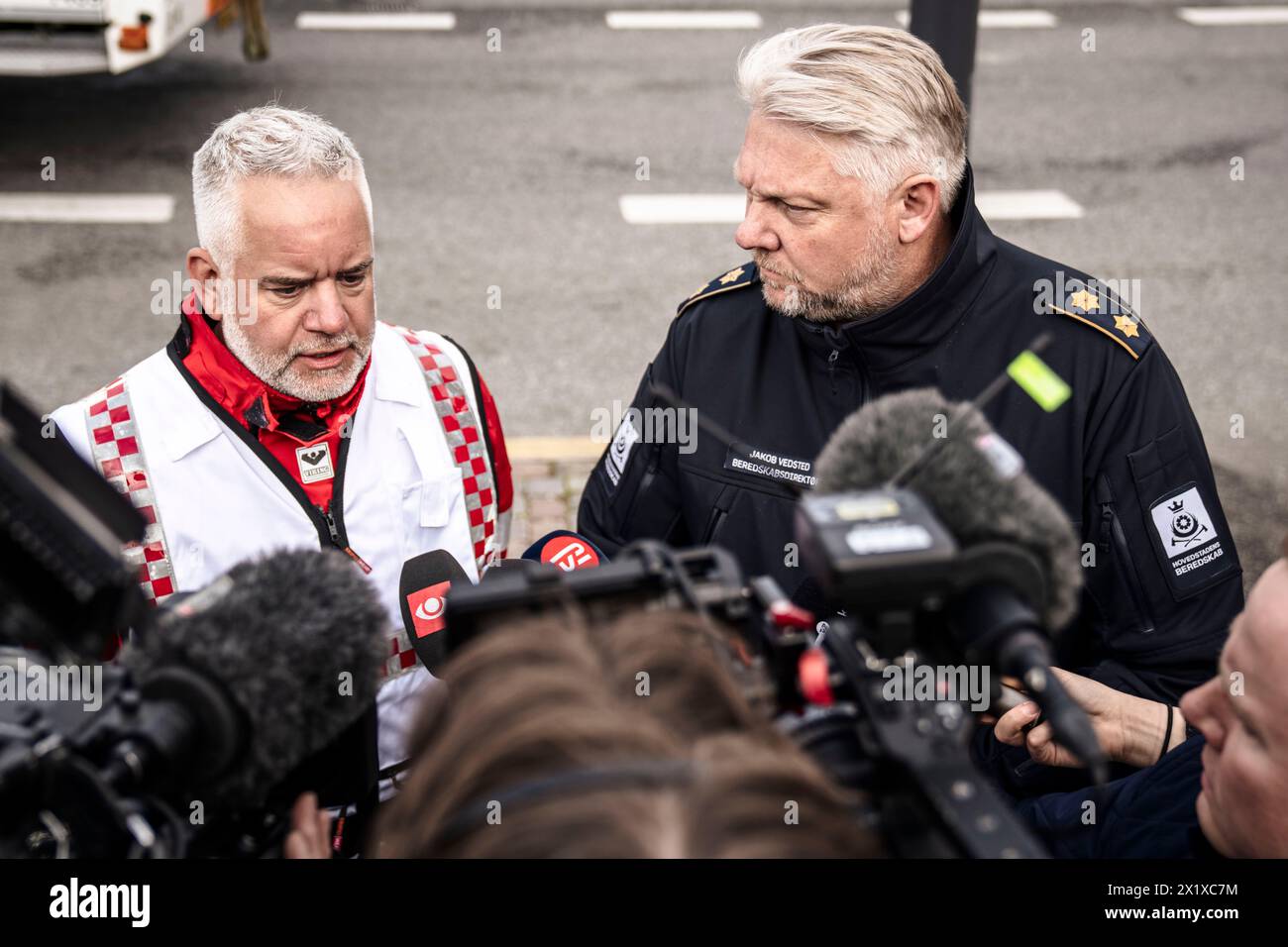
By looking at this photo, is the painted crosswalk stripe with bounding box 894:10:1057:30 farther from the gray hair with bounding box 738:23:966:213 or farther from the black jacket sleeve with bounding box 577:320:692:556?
the black jacket sleeve with bounding box 577:320:692:556

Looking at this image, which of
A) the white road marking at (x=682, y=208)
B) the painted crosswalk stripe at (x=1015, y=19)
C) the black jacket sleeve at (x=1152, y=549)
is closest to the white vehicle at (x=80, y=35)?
the white road marking at (x=682, y=208)

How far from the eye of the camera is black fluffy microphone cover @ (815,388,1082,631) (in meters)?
1.60

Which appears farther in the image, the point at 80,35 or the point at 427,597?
the point at 80,35

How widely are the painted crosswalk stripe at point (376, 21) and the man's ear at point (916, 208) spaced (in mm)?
8726

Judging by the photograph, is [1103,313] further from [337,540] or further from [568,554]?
[337,540]

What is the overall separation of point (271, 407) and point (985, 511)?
1745mm

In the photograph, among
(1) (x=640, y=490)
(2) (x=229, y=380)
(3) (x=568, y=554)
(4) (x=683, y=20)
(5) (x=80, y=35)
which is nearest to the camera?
(3) (x=568, y=554)

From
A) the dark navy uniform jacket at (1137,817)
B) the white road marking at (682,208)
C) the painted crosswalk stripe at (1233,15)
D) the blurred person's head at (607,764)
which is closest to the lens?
the blurred person's head at (607,764)

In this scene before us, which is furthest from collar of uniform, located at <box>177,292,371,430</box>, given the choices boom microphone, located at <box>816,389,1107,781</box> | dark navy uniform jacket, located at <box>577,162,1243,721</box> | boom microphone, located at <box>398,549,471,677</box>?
boom microphone, located at <box>816,389,1107,781</box>

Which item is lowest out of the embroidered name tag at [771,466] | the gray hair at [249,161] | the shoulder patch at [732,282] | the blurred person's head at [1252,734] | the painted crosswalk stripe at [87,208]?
the painted crosswalk stripe at [87,208]

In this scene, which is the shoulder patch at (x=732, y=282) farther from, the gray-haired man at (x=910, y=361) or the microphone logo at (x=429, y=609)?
the microphone logo at (x=429, y=609)

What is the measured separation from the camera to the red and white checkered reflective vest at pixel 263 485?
275cm

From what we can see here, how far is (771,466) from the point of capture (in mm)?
2951

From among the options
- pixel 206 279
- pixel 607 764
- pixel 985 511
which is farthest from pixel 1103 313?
pixel 607 764
